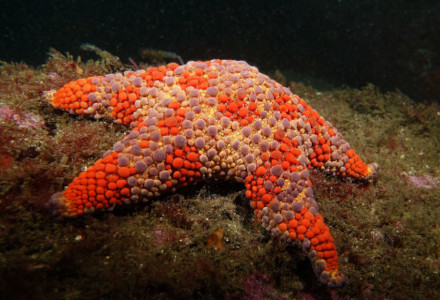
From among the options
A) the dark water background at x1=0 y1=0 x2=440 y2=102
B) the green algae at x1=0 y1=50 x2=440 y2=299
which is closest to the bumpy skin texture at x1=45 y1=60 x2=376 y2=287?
the green algae at x1=0 y1=50 x2=440 y2=299

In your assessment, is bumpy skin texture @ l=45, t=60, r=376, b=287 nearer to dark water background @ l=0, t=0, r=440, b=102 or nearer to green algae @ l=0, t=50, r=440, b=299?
green algae @ l=0, t=50, r=440, b=299

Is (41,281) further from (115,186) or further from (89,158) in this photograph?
(89,158)

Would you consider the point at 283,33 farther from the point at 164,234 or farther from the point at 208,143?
the point at 164,234

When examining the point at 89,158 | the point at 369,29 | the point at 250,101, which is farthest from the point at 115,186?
the point at 369,29

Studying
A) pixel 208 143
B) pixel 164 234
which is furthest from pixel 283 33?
pixel 164 234

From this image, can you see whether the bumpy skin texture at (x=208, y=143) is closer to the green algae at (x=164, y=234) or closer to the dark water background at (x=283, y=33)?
the green algae at (x=164, y=234)
